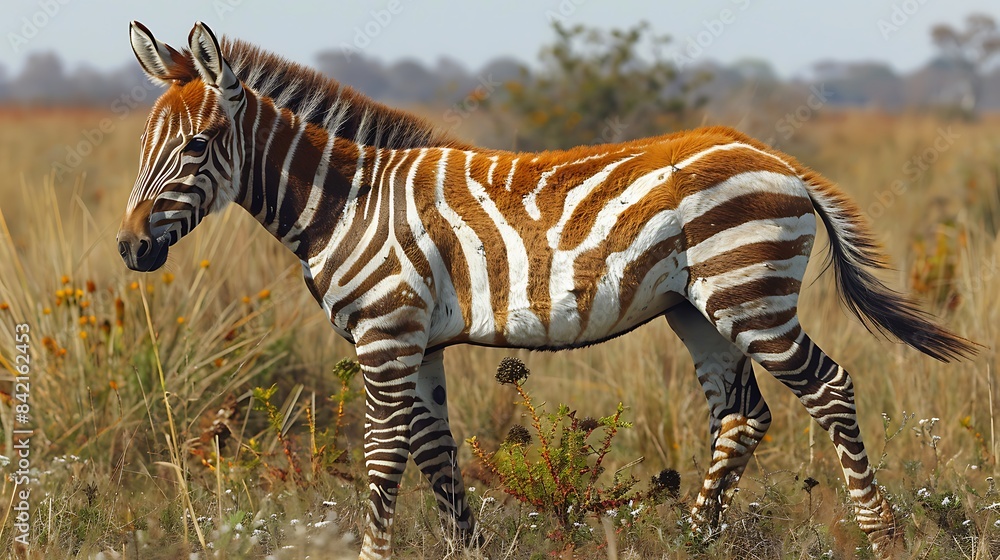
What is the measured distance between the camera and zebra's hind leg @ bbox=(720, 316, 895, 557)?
169 inches

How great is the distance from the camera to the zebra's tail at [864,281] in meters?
4.47

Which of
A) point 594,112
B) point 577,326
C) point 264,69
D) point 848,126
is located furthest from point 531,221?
point 848,126

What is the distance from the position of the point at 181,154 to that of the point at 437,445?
1897 mm

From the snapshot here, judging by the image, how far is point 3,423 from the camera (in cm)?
593

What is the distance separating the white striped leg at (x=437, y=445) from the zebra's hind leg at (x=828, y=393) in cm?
153

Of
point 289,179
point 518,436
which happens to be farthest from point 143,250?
point 518,436

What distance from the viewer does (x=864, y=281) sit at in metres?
4.66

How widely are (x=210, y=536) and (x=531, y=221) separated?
2305 millimetres

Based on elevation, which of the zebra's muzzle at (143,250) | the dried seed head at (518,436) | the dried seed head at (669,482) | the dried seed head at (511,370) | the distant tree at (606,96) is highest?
the distant tree at (606,96)

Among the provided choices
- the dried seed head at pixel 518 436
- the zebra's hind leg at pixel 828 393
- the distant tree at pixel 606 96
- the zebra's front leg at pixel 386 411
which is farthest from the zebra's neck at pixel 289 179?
the distant tree at pixel 606 96

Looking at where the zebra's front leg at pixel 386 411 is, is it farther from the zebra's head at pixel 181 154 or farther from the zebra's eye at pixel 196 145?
the zebra's eye at pixel 196 145

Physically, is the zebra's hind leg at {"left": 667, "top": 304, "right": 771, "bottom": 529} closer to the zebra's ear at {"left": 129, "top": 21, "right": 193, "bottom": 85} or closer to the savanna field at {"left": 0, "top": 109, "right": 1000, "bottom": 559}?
the savanna field at {"left": 0, "top": 109, "right": 1000, "bottom": 559}

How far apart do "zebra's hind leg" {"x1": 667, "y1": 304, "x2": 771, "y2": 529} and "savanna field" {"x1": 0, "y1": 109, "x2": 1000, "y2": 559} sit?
15 cm

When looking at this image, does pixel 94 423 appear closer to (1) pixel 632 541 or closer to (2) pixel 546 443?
(2) pixel 546 443
